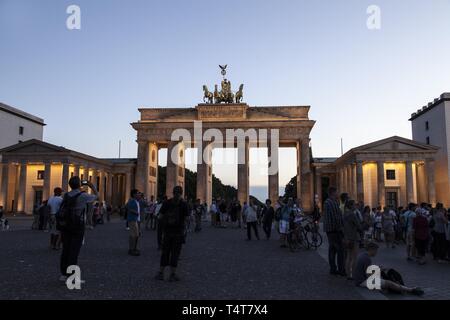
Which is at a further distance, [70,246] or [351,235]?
[351,235]

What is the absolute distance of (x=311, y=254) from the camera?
1307 centimetres

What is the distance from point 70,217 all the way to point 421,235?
1008 cm

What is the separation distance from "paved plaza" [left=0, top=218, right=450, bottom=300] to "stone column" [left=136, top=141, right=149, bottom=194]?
34.6 m

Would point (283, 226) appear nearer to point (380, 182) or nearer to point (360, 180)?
point (360, 180)

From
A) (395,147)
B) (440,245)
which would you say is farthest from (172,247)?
(395,147)

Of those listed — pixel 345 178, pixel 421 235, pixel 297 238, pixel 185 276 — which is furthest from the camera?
pixel 345 178

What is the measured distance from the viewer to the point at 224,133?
46438mm

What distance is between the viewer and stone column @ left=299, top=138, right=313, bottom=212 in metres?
45.9

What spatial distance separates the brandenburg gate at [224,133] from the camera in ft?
152

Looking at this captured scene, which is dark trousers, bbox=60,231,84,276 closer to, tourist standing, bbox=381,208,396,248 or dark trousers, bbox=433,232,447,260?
dark trousers, bbox=433,232,447,260

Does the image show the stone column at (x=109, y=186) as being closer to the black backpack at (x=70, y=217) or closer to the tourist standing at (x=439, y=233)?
the tourist standing at (x=439, y=233)
